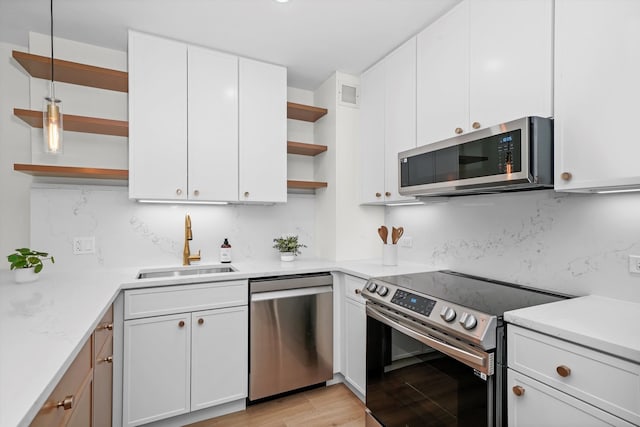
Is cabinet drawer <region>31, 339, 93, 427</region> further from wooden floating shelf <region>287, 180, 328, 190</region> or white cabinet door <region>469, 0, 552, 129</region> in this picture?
white cabinet door <region>469, 0, 552, 129</region>

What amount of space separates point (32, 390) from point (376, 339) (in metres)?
1.56

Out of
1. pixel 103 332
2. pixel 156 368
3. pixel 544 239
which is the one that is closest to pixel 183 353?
pixel 156 368

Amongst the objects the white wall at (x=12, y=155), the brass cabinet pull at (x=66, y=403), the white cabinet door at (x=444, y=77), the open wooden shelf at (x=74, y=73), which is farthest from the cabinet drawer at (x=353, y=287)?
the white wall at (x=12, y=155)

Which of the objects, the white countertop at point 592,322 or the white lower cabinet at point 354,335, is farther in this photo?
the white lower cabinet at point 354,335

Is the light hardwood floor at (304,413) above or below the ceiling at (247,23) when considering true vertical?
below

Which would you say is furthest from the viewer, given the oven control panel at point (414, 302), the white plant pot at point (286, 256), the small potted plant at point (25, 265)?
the white plant pot at point (286, 256)

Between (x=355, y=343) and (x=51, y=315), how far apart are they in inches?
68.0

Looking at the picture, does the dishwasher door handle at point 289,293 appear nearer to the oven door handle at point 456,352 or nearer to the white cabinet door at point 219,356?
the white cabinet door at point 219,356

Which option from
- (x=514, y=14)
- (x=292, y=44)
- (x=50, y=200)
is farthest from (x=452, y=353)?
(x=50, y=200)

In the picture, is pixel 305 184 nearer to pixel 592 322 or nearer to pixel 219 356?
pixel 219 356

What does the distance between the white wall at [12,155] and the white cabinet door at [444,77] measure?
8.71 ft

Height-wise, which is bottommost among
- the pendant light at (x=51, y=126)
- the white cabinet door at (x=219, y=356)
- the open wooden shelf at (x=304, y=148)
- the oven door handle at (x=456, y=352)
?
the white cabinet door at (x=219, y=356)

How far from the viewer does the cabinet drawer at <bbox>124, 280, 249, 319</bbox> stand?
1.88m

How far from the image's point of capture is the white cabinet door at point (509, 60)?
1.45m
